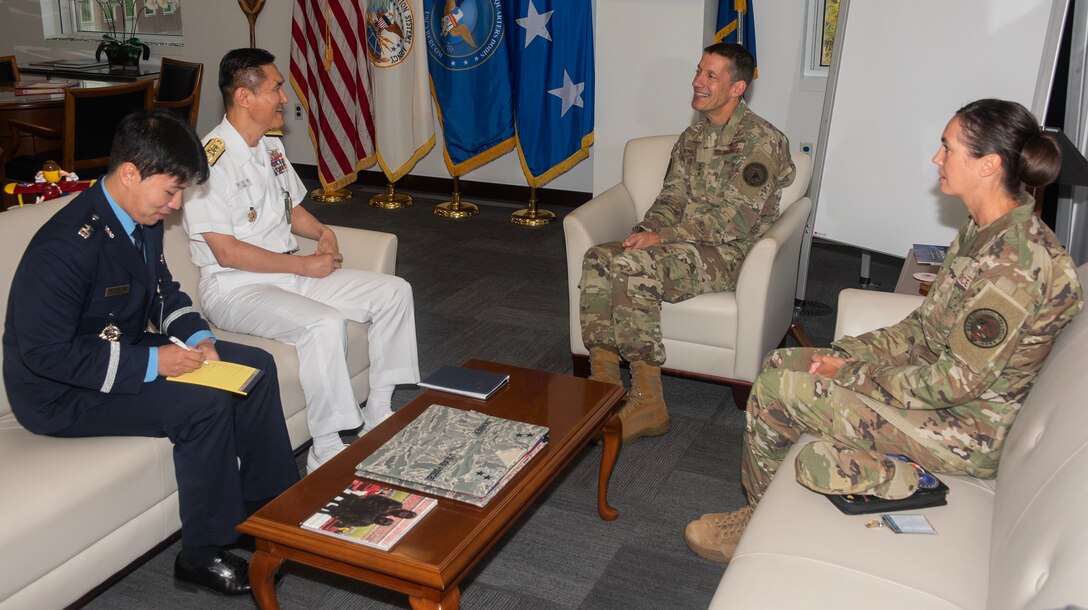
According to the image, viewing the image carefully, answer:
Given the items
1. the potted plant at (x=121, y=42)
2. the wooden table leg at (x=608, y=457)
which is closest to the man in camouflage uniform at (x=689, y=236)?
the wooden table leg at (x=608, y=457)

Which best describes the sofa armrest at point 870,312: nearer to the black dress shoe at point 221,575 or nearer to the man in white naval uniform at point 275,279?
the man in white naval uniform at point 275,279

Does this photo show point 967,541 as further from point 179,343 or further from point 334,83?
point 334,83

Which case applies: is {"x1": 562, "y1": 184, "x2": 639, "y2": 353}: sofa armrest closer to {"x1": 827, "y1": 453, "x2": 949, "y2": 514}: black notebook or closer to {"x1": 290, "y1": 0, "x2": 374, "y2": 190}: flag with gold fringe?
{"x1": 827, "y1": 453, "x2": 949, "y2": 514}: black notebook

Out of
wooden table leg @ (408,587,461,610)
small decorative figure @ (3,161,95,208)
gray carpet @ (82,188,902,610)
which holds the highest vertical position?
small decorative figure @ (3,161,95,208)

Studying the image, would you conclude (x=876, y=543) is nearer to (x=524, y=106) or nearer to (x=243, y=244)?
→ (x=243, y=244)

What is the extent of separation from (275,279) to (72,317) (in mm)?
862

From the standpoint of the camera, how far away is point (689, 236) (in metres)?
3.40

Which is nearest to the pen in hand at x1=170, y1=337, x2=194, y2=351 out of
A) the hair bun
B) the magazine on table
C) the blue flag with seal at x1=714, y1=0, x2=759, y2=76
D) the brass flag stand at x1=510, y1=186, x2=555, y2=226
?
the magazine on table

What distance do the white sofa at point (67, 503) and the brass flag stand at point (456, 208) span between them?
3405 millimetres

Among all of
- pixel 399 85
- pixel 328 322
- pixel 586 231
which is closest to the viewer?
pixel 328 322

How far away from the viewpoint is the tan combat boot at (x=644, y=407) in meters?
3.09

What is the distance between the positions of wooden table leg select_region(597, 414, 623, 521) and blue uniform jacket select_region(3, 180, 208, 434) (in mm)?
1204

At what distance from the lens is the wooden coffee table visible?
180 centimetres

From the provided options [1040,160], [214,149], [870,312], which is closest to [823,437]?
[870,312]
